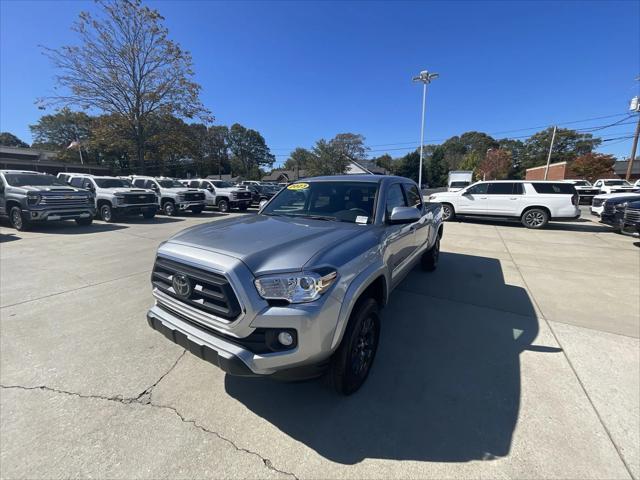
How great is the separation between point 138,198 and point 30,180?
324 cm

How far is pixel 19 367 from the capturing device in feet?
8.33

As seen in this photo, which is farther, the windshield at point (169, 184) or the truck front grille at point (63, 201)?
the windshield at point (169, 184)

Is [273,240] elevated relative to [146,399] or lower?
elevated

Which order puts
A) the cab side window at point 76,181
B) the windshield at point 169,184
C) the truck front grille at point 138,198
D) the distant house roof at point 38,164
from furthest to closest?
the distant house roof at point 38,164, the windshield at point 169,184, the cab side window at point 76,181, the truck front grille at point 138,198

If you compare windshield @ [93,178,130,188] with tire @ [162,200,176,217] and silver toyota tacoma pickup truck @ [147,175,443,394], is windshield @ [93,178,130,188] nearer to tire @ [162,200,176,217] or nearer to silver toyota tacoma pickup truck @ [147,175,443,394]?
tire @ [162,200,176,217]

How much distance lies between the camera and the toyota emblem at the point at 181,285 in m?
1.98

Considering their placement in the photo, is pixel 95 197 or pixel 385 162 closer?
pixel 95 197

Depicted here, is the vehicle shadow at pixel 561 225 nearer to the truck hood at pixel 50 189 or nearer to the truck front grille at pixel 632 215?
the truck front grille at pixel 632 215

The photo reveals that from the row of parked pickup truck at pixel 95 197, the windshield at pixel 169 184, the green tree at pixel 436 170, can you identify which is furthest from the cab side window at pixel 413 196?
the green tree at pixel 436 170

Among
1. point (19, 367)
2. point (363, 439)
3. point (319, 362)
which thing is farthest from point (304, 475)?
point (19, 367)

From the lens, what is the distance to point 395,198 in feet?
11.2

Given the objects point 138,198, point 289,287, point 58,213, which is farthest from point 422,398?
point 138,198

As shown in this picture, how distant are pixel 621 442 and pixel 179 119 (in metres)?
29.3

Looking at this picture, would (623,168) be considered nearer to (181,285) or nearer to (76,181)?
(181,285)
